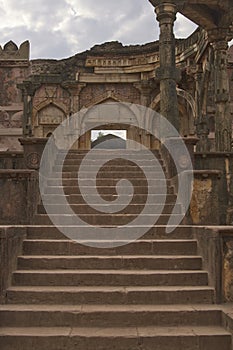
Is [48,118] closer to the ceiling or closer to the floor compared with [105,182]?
closer to the ceiling

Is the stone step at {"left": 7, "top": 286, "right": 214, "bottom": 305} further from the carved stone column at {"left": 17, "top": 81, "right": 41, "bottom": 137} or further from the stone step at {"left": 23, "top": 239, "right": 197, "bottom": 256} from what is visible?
the carved stone column at {"left": 17, "top": 81, "right": 41, "bottom": 137}

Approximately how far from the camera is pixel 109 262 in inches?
211

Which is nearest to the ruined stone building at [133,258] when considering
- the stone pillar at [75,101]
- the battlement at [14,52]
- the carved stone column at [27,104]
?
the carved stone column at [27,104]

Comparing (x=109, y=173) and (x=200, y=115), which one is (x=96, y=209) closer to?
(x=109, y=173)

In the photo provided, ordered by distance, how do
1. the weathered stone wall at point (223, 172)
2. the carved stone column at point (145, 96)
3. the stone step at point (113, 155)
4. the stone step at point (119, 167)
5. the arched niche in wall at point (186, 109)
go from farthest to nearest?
the carved stone column at point (145, 96) < the arched niche in wall at point (186, 109) < the stone step at point (113, 155) < the weathered stone wall at point (223, 172) < the stone step at point (119, 167)

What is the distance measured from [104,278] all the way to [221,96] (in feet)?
23.3

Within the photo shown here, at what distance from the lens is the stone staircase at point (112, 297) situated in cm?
419

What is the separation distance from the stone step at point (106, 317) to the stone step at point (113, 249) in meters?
1.11

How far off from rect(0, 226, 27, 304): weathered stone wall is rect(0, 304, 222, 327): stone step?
27 cm

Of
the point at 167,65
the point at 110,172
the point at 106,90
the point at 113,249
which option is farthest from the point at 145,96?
the point at 113,249

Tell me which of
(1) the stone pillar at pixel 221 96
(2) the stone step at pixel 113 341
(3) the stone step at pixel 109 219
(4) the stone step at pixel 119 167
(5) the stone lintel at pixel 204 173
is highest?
(1) the stone pillar at pixel 221 96

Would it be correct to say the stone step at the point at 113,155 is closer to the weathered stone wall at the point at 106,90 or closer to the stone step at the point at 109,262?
the stone step at the point at 109,262

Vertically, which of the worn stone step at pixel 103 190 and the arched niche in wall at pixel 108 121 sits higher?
the arched niche in wall at pixel 108 121

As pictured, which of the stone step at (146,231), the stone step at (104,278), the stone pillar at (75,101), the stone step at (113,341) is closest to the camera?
the stone step at (113,341)
